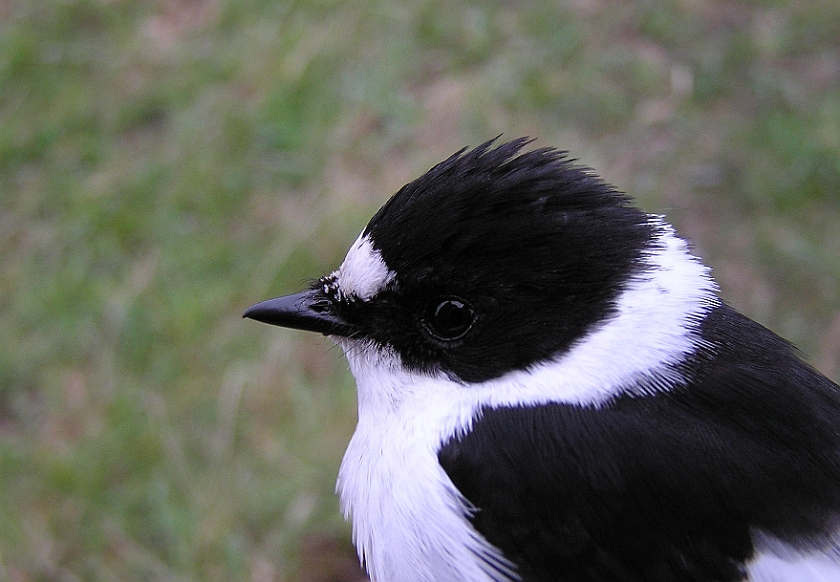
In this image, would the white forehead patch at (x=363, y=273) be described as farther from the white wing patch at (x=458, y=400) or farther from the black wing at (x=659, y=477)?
the black wing at (x=659, y=477)

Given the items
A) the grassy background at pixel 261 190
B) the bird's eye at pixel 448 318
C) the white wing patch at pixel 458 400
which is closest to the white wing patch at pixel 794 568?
the white wing patch at pixel 458 400

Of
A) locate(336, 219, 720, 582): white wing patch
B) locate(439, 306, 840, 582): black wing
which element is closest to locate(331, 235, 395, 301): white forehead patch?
locate(336, 219, 720, 582): white wing patch

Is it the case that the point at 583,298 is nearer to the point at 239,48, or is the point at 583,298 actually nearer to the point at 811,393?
the point at 811,393

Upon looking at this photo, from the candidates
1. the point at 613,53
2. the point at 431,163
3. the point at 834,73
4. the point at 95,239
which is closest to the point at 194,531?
the point at 95,239

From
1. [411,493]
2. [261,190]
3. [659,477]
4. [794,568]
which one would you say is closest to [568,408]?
[659,477]

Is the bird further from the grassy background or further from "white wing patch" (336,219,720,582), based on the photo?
the grassy background

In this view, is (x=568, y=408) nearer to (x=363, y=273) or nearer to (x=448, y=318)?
(x=448, y=318)
